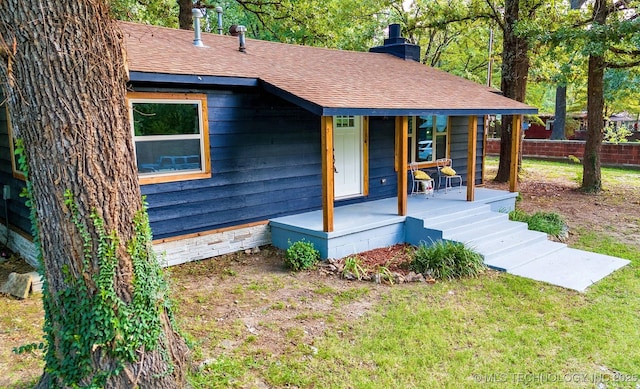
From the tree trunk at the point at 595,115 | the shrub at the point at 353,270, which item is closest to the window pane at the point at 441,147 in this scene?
the tree trunk at the point at 595,115

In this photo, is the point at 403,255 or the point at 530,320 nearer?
the point at 530,320

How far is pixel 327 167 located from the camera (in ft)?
20.6

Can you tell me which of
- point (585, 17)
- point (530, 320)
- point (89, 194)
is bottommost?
point (530, 320)

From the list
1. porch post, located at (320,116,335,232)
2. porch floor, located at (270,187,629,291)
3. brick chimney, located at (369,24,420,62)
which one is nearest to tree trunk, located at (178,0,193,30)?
brick chimney, located at (369,24,420,62)

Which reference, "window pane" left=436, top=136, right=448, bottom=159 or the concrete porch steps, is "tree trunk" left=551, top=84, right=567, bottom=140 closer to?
"window pane" left=436, top=136, right=448, bottom=159

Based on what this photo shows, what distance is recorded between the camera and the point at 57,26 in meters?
2.71

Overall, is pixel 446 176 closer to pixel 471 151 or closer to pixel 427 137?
pixel 427 137

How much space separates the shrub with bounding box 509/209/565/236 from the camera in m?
7.82

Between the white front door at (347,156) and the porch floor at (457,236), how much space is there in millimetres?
405

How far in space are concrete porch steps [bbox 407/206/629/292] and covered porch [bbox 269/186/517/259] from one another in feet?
0.25

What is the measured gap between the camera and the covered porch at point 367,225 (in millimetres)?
6621

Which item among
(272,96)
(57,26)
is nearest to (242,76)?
(272,96)

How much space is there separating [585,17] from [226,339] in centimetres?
1194

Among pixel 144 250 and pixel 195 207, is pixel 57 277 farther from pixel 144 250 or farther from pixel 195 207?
pixel 195 207
